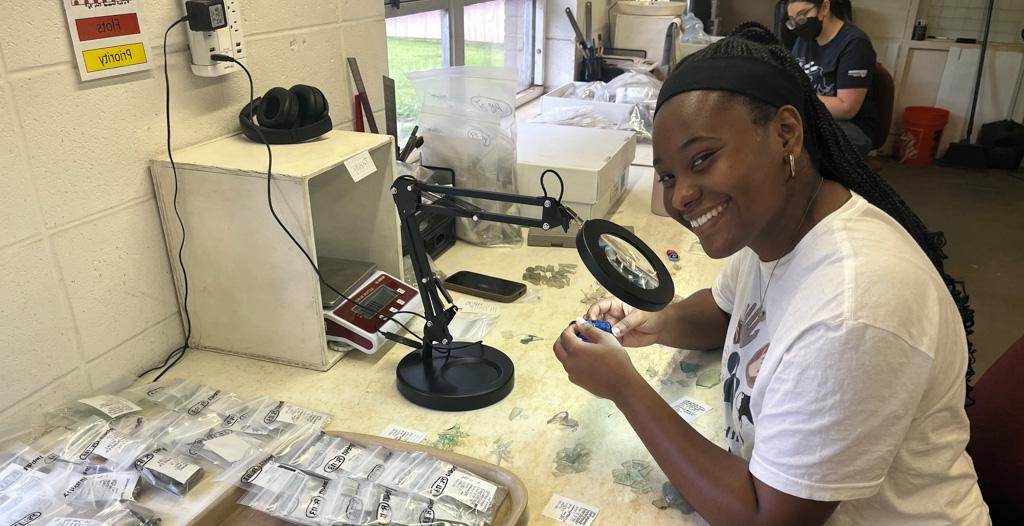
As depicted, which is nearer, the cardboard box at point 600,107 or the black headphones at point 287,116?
the black headphones at point 287,116

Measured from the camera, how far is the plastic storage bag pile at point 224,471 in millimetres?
906

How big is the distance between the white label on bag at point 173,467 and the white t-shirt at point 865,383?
0.75 m

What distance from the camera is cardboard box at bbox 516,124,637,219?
1.89 metres

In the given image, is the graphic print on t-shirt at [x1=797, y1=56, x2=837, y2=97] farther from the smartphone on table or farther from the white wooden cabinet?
the white wooden cabinet

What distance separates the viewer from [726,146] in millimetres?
816

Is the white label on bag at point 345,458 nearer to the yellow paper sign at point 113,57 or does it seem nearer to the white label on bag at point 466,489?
the white label on bag at point 466,489

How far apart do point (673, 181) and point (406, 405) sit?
0.61 meters

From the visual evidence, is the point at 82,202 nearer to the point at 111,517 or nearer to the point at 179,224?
the point at 179,224

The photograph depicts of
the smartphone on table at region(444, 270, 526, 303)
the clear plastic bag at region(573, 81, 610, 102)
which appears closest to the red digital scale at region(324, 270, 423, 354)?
the smartphone on table at region(444, 270, 526, 303)

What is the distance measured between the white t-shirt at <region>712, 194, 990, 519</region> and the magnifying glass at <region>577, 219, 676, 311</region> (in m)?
0.17

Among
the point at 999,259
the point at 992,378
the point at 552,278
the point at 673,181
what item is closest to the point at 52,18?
the point at 673,181

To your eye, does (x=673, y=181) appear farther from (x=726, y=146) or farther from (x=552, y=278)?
(x=552, y=278)

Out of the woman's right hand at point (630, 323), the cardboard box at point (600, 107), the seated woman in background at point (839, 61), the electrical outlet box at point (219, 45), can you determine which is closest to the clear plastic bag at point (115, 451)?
the electrical outlet box at point (219, 45)

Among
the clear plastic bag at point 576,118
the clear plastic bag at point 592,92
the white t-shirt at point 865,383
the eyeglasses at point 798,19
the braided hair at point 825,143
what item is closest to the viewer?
the white t-shirt at point 865,383
